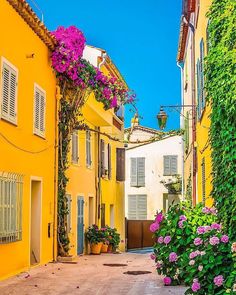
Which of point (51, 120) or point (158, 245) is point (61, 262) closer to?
point (51, 120)

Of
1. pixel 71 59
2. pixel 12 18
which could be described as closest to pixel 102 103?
pixel 71 59

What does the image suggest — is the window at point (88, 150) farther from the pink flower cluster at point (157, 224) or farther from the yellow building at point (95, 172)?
the pink flower cluster at point (157, 224)

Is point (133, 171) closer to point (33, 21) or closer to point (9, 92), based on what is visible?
point (33, 21)

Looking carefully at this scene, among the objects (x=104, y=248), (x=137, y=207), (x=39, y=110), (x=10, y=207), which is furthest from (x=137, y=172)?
(x=10, y=207)

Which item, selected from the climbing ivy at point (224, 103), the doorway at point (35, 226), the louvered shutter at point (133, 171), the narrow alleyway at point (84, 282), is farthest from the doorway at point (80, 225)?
the louvered shutter at point (133, 171)

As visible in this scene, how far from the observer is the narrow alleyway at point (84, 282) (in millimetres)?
11422

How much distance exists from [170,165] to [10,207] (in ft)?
96.4


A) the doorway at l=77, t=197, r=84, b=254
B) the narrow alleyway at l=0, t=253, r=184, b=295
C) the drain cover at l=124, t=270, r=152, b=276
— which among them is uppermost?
the doorway at l=77, t=197, r=84, b=254

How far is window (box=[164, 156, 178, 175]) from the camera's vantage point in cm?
4216

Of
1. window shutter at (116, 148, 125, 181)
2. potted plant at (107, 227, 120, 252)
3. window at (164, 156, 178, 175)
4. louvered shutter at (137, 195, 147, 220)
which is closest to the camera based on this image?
potted plant at (107, 227, 120, 252)

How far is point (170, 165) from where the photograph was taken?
42344 millimetres

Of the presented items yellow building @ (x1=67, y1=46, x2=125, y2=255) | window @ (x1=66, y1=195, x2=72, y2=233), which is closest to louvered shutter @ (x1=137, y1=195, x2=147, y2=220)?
yellow building @ (x1=67, y1=46, x2=125, y2=255)

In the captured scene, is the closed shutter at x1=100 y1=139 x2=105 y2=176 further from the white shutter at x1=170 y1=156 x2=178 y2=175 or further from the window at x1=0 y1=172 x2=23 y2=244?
the white shutter at x1=170 y1=156 x2=178 y2=175

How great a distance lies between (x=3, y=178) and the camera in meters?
13.1
